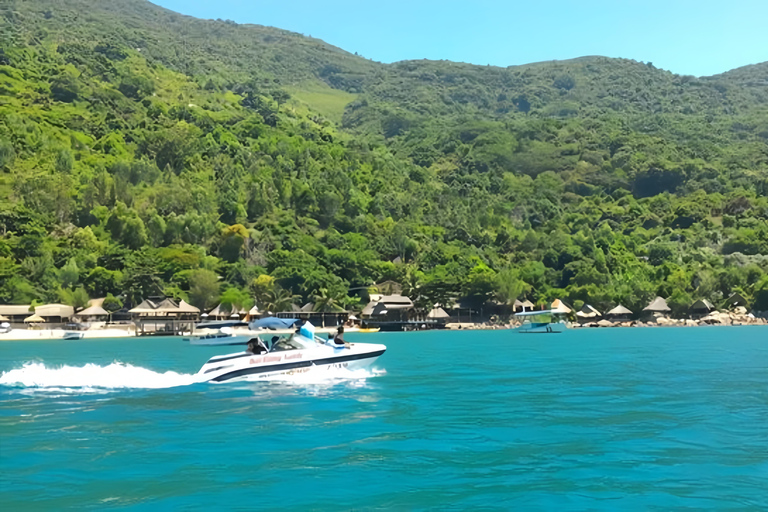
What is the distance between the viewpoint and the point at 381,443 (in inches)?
598

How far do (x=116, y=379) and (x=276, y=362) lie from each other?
5755 millimetres

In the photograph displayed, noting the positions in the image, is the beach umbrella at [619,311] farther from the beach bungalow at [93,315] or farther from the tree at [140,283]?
the beach bungalow at [93,315]

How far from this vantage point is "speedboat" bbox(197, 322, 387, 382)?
24.1 meters

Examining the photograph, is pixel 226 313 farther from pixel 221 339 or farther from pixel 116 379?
pixel 116 379

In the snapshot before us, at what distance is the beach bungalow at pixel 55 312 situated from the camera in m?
87.7

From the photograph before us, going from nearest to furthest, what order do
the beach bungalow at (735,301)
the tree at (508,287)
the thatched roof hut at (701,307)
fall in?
the tree at (508,287)
the thatched roof hut at (701,307)
the beach bungalow at (735,301)

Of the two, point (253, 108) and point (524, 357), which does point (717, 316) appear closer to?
point (524, 357)

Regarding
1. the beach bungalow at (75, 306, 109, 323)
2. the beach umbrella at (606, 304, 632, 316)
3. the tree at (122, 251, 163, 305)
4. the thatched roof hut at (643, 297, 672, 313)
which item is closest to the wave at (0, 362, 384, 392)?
the beach bungalow at (75, 306, 109, 323)

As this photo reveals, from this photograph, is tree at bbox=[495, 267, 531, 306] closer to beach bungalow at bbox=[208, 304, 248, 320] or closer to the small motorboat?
beach bungalow at bbox=[208, 304, 248, 320]

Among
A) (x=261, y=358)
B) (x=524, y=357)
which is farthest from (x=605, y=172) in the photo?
(x=261, y=358)

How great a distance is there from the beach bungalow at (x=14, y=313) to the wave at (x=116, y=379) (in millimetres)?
67610

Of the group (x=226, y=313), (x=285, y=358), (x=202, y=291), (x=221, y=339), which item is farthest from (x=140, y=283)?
(x=285, y=358)

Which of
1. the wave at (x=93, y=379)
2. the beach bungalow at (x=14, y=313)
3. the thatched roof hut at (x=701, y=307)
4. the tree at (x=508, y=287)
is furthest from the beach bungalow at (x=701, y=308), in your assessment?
the wave at (x=93, y=379)

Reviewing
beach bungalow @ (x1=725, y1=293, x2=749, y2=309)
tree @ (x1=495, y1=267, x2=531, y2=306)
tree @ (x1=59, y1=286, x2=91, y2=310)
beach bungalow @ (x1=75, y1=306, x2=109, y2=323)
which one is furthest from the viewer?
beach bungalow @ (x1=725, y1=293, x2=749, y2=309)
